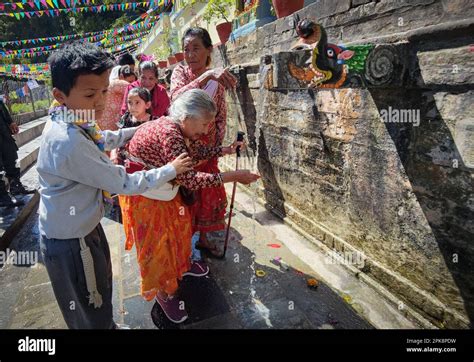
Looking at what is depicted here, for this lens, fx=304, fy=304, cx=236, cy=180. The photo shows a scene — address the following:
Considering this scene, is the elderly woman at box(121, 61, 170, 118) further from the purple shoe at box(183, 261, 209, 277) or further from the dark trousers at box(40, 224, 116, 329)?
the dark trousers at box(40, 224, 116, 329)

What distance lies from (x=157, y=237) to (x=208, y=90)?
149cm

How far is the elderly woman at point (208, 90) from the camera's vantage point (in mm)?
3020

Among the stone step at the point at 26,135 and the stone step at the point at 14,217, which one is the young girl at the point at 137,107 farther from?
the stone step at the point at 26,135

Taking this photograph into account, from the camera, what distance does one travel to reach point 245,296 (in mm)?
2902

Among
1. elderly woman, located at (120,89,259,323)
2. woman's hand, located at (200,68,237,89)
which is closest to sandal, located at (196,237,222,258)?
elderly woman, located at (120,89,259,323)

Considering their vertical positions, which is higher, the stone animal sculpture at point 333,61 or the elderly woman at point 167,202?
the stone animal sculpture at point 333,61

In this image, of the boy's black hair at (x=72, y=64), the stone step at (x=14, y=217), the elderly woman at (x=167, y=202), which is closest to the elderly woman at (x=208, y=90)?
the elderly woman at (x=167, y=202)

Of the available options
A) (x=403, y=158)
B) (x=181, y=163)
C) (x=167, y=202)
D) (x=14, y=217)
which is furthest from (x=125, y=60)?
(x=403, y=158)

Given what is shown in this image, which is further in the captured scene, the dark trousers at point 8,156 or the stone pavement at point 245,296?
the dark trousers at point 8,156

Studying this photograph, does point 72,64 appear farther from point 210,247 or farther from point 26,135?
point 26,135

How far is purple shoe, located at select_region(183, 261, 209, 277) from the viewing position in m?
3.19

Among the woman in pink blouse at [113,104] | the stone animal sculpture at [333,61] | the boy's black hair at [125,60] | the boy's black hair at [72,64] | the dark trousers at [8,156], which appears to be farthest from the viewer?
the boy's black hair at [125,60]

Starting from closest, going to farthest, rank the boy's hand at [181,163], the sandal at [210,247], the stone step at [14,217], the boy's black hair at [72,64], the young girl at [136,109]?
the boy's black hair at [72,64]
the boy's hand at [181,163]
the sandal at [210,247]
the young girl at [136,109]
the stone step at [14,217]
